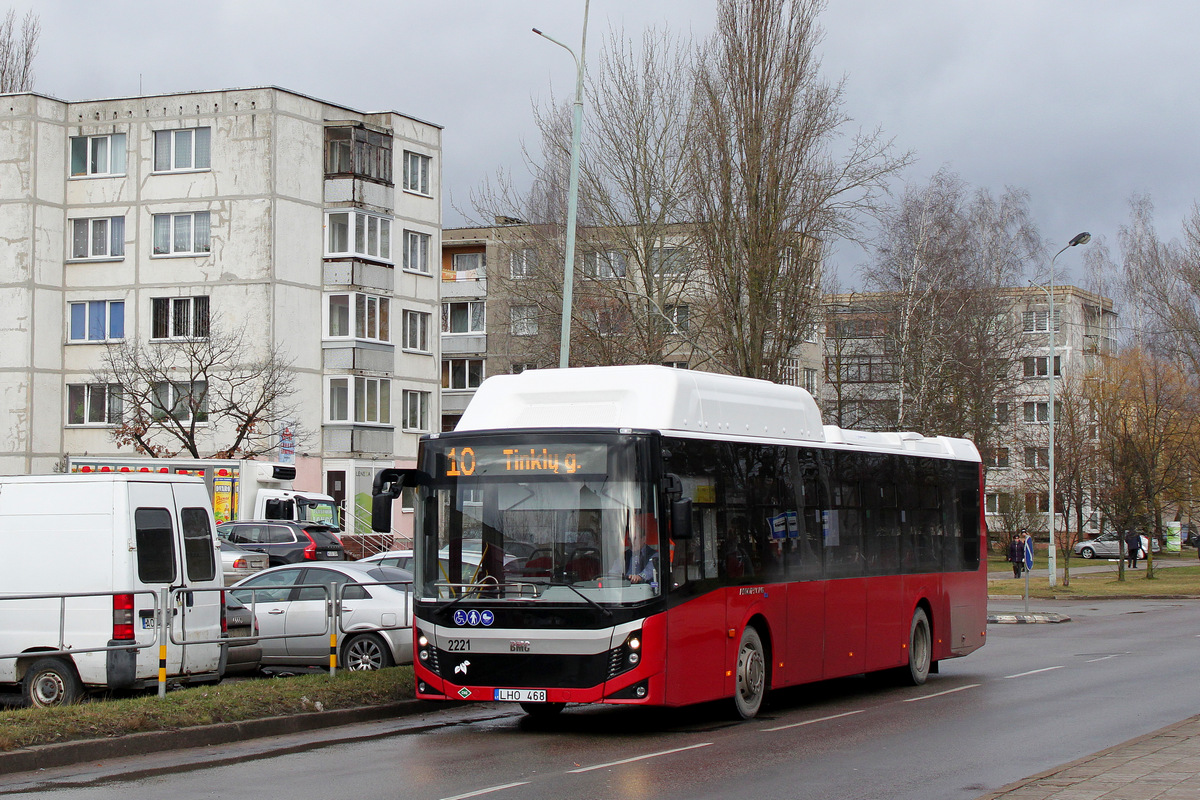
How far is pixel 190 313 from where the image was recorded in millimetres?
52000

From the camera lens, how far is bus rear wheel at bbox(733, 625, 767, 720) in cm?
1363

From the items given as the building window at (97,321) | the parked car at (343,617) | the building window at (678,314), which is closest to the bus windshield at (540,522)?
the parked car at (343,617)

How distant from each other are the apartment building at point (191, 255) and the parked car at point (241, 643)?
1400 inches

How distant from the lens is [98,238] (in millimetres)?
53406

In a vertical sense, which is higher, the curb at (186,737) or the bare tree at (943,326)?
the bare tree at (943,326)

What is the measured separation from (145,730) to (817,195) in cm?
2515

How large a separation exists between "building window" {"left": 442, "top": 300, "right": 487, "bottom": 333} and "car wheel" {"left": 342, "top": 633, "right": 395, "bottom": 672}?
56.1 m

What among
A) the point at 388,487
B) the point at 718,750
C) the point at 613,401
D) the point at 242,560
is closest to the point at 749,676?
the point at 718,750

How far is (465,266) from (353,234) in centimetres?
A: 2126

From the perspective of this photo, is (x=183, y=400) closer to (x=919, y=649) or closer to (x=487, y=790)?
(x=919, y=649)

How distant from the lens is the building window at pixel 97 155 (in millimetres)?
53094

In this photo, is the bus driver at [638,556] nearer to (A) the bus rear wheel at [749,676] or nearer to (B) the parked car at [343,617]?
(A) the bus rear wheel at [749,676]

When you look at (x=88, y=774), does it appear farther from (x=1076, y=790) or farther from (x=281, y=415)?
(x=281, y=415)

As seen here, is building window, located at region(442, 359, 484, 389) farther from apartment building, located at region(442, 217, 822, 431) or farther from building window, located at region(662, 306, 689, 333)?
building window, located at region(662, 306, 689, 333)
